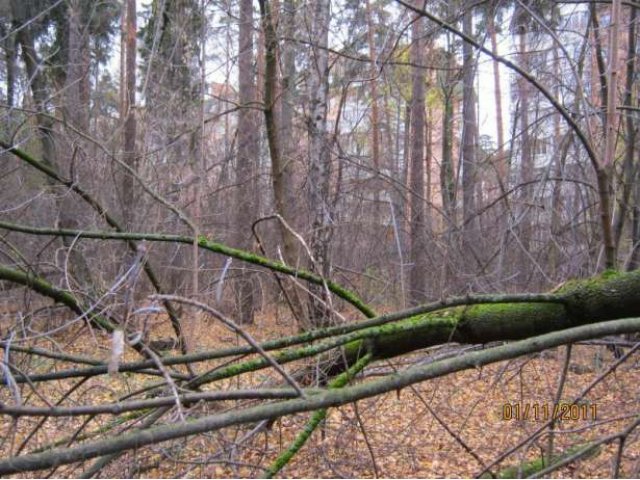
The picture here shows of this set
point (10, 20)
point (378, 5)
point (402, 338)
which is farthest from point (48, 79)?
point (402, 338)

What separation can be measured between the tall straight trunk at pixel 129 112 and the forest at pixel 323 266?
0.11 m

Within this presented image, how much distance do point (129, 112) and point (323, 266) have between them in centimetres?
247

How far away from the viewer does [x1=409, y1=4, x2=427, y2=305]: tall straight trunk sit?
6973 millimetres

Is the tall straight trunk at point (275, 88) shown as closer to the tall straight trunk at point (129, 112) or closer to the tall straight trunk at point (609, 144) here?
the tall straight trunk at point (129, 112)

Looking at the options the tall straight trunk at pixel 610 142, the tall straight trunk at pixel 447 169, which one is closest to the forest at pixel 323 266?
the tall straight trunk at pixel 610 142

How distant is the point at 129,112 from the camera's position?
216 inches

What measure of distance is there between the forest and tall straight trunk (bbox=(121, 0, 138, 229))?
11 cm

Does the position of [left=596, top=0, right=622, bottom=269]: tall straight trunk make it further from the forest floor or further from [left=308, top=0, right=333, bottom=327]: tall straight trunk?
[left=308, top=0, right=333, bottom=327]: tall straight trunk

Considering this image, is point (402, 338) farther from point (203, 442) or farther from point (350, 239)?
point (350, 239)

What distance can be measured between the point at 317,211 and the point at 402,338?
13.0 ft

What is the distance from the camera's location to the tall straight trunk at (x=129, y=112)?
6.93 meters

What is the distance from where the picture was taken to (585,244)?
5598 millimetres

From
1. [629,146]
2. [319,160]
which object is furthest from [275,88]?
[629,146]


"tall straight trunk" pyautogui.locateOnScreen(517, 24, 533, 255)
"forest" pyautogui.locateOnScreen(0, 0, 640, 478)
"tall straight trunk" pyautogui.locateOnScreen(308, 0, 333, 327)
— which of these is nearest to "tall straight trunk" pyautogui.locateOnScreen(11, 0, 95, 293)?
"forest" pyautogui.locateOnScreen(0, 0, 640, 478)
